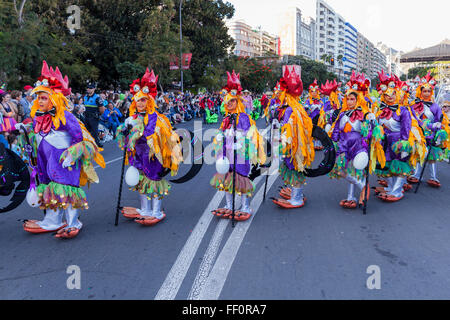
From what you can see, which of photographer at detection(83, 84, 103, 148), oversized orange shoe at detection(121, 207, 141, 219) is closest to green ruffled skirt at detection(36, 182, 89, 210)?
oversized orange shoe at detection(121, 207, 141, 219)

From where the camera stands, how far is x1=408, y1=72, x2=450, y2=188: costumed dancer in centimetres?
701

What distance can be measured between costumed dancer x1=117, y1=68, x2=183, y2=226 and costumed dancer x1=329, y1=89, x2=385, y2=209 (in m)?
2.50

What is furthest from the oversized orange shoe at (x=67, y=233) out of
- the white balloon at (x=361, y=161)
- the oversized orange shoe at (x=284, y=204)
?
the white balloon at (x=361, y=161)

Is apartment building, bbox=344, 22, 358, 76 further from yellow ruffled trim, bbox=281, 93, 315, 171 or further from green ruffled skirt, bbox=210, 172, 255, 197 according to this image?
green ruffled skirt, bbox=210, 172, 255, 197

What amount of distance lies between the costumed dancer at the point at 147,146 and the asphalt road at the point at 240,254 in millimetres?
471

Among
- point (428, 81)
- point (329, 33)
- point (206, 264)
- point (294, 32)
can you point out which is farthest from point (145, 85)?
point (329, 33)

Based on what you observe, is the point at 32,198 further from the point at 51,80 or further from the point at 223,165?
the point at 223,165

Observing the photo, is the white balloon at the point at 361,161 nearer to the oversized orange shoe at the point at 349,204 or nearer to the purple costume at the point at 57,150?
the oversized orange shoe at the point at 349,204

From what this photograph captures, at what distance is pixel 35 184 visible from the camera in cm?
462

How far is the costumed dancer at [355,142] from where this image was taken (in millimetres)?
5520
